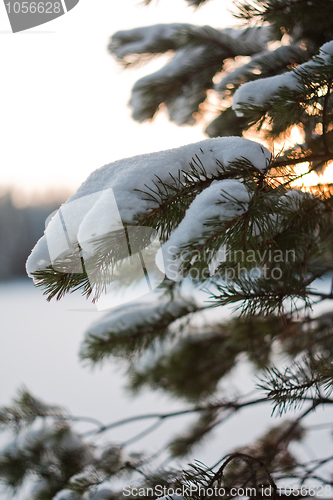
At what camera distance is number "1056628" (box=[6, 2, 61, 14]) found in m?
1.01

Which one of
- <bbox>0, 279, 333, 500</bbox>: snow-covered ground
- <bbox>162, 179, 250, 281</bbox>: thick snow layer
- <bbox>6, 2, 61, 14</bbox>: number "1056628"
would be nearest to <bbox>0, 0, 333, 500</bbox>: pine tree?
<bbox>162, 179, 250, 281</bbox>: thick snow layer

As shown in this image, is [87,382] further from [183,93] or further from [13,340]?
[183,93]

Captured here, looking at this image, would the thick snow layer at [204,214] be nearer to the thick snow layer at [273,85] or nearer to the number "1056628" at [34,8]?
the thick snow layer at [273,85]

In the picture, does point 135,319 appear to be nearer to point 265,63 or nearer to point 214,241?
point 214,241

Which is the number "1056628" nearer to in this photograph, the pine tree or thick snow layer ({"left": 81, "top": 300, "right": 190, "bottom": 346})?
the pine tree

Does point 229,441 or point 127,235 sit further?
point 229,441

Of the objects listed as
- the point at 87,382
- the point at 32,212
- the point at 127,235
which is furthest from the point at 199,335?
the point at 32,212

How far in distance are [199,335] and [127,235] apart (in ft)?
3.97

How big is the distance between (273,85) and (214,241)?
355 mm

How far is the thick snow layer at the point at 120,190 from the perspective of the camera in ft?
1.43

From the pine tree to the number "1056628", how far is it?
0.94ft

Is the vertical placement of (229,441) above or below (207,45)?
below

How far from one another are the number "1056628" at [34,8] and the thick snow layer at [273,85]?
81 cm

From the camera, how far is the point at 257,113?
604mm
